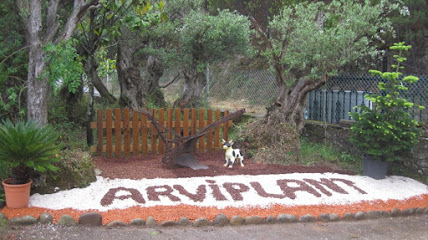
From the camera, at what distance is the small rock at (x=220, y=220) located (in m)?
4.86

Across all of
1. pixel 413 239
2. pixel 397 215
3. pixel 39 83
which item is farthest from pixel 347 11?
pixel 39 83

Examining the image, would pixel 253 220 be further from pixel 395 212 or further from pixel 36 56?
pixel 36 56

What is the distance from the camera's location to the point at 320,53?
820cm

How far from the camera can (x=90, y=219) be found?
15.4 feet

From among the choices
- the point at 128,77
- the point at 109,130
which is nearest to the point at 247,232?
the point at 109,130

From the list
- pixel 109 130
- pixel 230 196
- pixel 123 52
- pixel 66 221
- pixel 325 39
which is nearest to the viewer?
pixel 66 221

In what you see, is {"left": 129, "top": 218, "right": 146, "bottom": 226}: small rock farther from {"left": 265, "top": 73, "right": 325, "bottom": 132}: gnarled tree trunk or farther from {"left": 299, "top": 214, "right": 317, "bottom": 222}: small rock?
{"left": 265, "top": 73, "right": 325, "bottom": 132}: gnarled tree trunk

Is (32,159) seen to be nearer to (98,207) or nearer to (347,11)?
(98,207)

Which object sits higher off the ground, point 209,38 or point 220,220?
point 209,38

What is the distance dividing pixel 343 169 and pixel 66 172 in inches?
196

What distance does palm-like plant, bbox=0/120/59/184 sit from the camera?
4.96m

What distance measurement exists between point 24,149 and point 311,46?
18.8ft

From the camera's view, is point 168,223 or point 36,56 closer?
point 168,223

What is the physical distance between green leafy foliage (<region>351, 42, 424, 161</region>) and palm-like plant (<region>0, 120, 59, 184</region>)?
4990 mm
